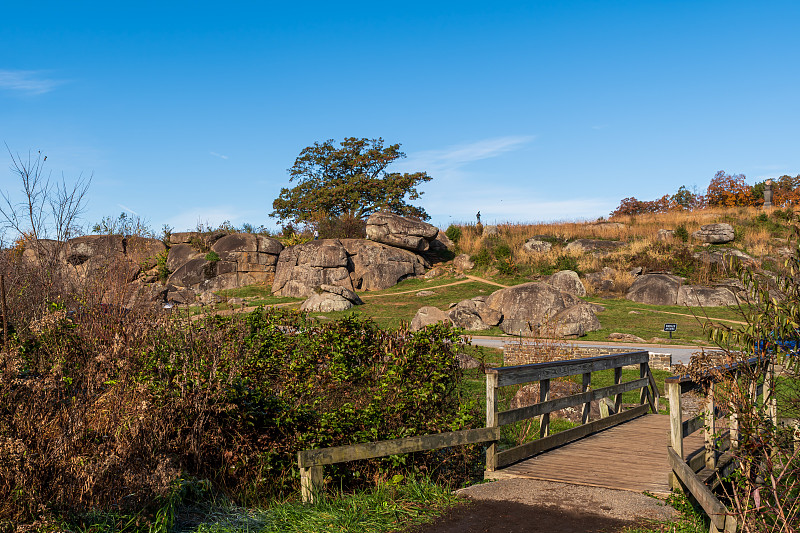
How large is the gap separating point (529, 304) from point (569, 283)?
308 inches

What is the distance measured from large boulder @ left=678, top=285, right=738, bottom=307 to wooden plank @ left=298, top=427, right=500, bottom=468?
963 inches

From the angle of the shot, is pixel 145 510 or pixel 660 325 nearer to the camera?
pixel 145 510

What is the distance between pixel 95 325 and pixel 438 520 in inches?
160

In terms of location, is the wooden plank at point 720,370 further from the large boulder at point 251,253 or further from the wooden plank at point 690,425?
the large boulder at point 251,253

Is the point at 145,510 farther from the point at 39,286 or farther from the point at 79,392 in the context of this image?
the point at 39,286

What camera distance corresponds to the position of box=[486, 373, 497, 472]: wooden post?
6.91 meters

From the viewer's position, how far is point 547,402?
306 inches

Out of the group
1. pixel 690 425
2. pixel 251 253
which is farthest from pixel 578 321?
pixel 251 253

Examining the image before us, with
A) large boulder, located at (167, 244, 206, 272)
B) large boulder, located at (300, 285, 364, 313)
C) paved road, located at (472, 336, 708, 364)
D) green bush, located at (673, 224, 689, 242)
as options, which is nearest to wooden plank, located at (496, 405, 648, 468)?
paved road, located at (472, 336, 708, 364)

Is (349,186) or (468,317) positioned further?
(349,186)

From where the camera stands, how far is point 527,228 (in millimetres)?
43531

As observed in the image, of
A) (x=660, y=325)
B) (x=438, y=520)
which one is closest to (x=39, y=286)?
(x=438, y=520)

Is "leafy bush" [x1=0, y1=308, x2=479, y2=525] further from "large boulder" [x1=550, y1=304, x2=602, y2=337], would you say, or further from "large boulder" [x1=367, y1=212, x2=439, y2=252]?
"large boulder" [x1=367, y1=212, x2=439, y2=252]

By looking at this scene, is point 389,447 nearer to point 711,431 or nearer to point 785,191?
point 711,431
